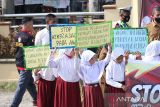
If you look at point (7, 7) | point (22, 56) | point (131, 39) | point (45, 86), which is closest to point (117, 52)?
point (131, 39)

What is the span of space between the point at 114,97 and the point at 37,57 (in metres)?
1.37

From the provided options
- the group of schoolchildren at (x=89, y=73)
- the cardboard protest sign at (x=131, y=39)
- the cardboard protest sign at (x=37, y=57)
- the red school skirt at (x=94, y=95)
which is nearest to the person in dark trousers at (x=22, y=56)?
the group of schoolchildren at (x=89, y=73)

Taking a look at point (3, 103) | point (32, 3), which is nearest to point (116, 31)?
point (3, 103)

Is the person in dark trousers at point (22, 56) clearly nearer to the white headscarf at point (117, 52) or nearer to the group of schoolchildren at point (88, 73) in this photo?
the group of schoolchildren at point (88, 73)

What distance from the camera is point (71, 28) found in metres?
8.14

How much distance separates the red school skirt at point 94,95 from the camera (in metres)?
8.03

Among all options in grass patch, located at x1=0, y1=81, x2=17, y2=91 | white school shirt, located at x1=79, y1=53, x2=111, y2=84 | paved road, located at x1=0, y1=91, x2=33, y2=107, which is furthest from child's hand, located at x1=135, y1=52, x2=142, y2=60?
grass patch, located at x1=0, y1=81, x2=17, y2=91

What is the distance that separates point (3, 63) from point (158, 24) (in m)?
6.18

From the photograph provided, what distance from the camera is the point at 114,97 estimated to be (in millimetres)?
7961

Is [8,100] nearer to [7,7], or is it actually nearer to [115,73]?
[115,73]

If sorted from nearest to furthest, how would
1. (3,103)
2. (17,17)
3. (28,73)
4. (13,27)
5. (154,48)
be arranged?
(154,48), (28,73), (3,103), (13,27), (17,17)

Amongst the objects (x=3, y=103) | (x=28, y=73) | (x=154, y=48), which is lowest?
(x=3, y=103)

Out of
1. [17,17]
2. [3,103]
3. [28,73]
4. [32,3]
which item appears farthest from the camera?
[32,3]

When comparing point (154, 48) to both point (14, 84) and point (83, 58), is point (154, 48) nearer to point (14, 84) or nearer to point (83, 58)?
point (83, 58)
